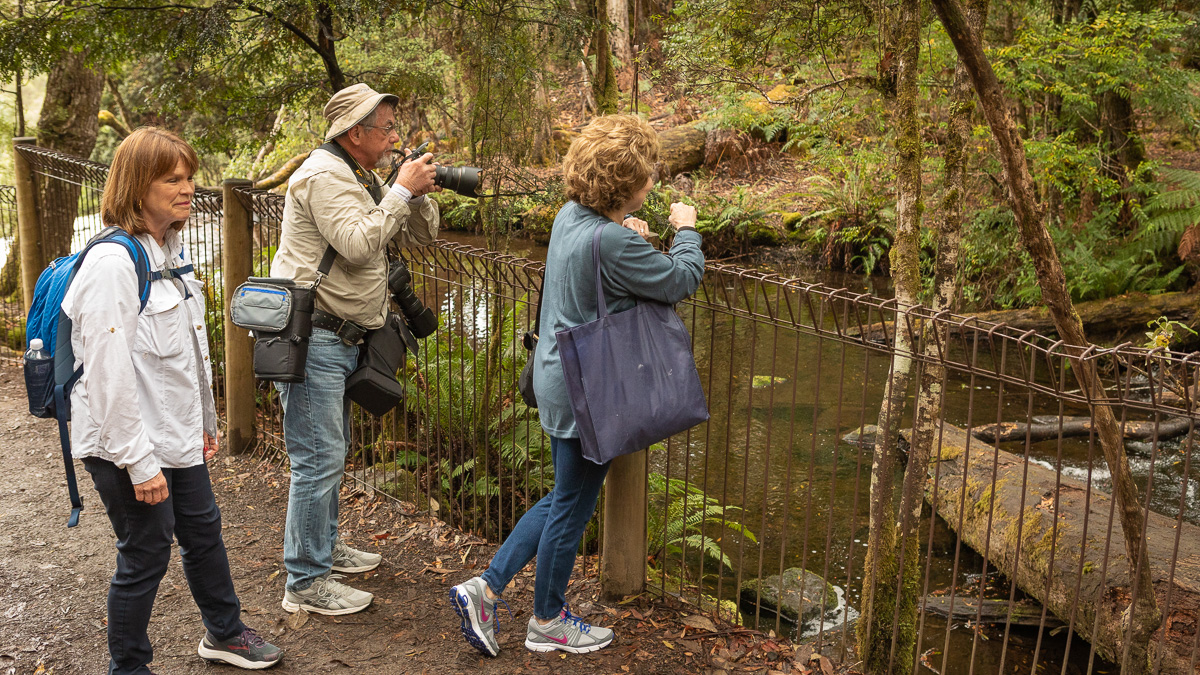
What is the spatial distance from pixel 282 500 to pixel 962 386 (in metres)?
7.46

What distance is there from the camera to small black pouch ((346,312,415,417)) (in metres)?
3.65

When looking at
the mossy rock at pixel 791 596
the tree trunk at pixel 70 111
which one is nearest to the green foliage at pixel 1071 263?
the mossy rock at pixel 791 596

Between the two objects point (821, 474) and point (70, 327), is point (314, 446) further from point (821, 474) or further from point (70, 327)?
point (821, 474)

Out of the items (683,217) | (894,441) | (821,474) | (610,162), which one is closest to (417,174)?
(610,162)

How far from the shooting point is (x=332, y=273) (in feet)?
11.6

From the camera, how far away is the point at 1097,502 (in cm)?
573

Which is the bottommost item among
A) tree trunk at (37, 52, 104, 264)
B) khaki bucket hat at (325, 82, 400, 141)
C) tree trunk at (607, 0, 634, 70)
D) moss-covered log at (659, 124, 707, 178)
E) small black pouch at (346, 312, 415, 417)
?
small black pouch at (346, 312, 415, 417)

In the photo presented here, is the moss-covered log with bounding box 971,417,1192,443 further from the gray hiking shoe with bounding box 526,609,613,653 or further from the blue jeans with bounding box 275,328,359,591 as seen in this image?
the blue jeans with bounding box 275,328,359,591

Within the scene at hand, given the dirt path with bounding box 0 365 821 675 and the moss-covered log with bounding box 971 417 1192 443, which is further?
the moss-covered log with bounding box 971 417 1192 443

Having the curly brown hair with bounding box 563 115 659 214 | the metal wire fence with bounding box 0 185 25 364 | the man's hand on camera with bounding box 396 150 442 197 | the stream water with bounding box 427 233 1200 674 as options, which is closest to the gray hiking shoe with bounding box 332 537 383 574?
the stream water with bounding box 427 233 1200 674

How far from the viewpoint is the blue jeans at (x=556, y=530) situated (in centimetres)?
323

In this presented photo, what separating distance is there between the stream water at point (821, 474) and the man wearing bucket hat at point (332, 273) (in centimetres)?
134

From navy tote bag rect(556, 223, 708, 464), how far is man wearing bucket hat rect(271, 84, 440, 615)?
97cm

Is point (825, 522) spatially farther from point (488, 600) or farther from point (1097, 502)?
point (488, 600)
